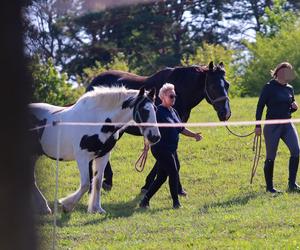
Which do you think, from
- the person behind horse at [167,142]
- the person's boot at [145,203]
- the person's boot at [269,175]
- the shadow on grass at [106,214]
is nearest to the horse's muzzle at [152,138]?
the person behind horse at [167,142]

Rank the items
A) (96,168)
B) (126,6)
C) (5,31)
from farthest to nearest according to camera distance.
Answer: (126,6)
(96,168)
(5,31)

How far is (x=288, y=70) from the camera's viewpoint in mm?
11016

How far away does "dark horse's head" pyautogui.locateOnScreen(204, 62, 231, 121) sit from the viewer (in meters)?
11.5

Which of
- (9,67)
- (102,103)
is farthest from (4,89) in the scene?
(102,103)

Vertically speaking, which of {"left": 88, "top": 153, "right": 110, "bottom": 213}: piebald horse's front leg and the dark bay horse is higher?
the dark bay horse

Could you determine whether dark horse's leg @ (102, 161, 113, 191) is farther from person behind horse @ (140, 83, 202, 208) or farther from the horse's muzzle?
the horse's muzzle

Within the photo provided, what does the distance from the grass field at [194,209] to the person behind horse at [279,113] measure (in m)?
0.40

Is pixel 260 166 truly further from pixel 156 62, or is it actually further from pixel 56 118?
pixel 156 62

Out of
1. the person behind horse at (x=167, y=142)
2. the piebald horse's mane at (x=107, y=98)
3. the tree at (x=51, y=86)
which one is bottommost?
the tree at (x=51, y=86)

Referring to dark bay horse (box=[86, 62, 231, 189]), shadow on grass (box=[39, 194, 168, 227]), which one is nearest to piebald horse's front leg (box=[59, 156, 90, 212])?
shadow on grass (box=[39, 194, 168, 227])

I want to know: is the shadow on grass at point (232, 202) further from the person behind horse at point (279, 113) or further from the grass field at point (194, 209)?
the person behind horse at point (279, 113)

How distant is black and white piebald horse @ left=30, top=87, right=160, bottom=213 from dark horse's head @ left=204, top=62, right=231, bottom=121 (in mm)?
1939

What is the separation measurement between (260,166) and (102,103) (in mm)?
4642

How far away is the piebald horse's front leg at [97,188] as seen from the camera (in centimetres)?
998
